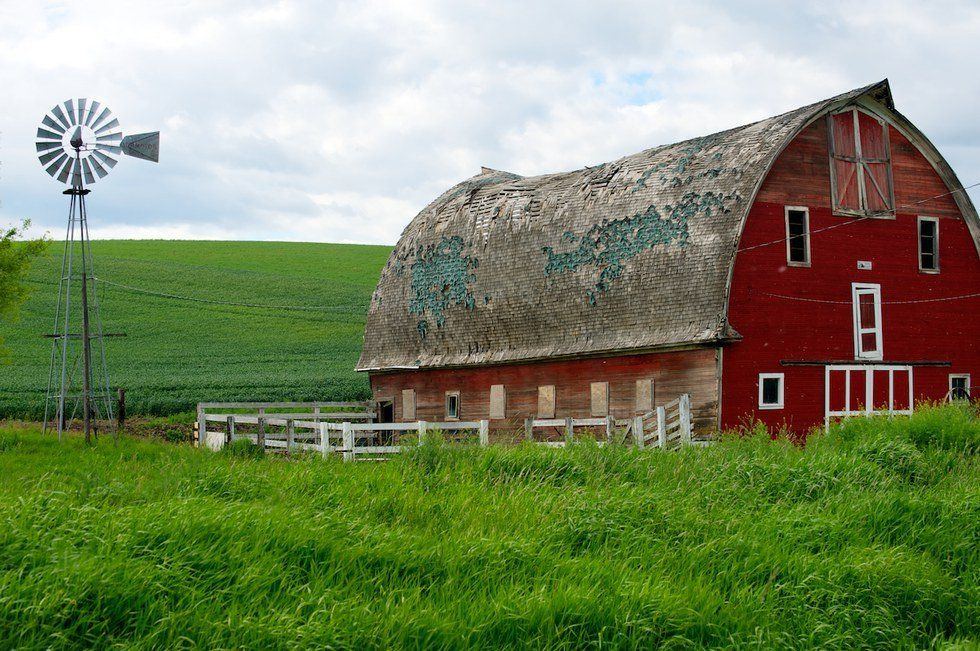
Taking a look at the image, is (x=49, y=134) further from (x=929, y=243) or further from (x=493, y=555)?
(x=929, y=243)

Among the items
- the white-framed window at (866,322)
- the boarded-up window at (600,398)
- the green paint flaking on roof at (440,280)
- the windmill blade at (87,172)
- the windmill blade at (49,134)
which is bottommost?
the boarded-up window at (600,398)

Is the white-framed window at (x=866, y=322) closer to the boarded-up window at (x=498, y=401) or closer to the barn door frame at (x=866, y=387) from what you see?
the barn door frame at (x=866, y=387)

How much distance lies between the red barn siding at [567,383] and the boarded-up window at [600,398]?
0.35 feet

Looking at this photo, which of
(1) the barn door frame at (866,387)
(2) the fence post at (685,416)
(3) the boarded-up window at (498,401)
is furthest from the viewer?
(3) the boarded-up window at (498,401)

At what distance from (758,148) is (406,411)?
39.7 feet

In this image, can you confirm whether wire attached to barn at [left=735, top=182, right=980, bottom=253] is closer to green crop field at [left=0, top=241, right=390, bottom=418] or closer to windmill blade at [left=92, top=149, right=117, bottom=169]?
windmill blade at [left=92, top=149, right=117, bottom=169]

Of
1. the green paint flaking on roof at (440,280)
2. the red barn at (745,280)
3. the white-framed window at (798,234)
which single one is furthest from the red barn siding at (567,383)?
the white-framed window at (798,234)

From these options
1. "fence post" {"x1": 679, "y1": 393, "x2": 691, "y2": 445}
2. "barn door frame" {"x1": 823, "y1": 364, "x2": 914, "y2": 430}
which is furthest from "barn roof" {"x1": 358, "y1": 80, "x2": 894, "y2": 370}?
"barn door frame" {"x1": 823, "y1": 364, "x2": 914, "y2": 430}

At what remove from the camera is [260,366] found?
40312 millimetres

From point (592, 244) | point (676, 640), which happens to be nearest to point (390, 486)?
point (676, 640)

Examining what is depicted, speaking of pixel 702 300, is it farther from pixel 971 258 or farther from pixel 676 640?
pixel 676 640

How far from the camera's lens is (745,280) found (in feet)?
63.7

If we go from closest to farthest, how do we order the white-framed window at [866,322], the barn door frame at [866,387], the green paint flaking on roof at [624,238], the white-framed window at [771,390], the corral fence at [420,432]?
1. the corral fence at [420,432]
2. the white-framed window at [771,390]
3. the barn door frame at [866,387]
4. the green paint flaking on roof at [624,238]
5. the white-framed window at [866,322]

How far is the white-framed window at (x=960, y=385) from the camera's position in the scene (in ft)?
70.7
